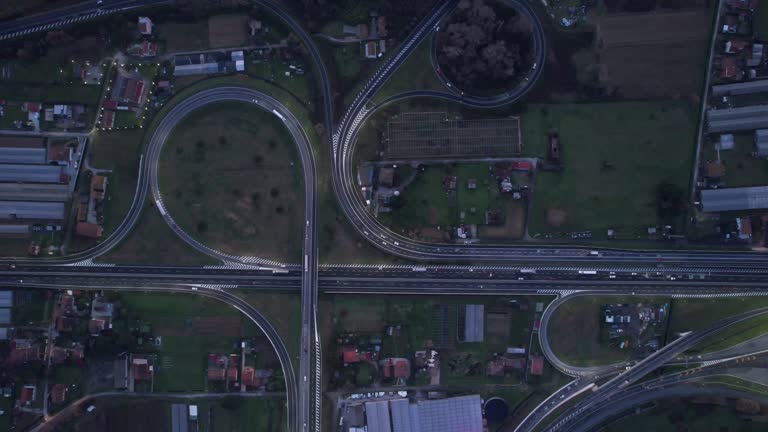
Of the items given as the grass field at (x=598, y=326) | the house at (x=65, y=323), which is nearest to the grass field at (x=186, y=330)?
the house at (x=65, y=323)

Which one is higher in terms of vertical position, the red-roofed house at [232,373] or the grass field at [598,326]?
the grass field at [598,326]

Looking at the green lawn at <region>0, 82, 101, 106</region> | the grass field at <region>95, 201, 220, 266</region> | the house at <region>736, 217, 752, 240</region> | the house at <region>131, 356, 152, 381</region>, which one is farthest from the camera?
the green lawn at <region>0, 82, 101, 106</region>

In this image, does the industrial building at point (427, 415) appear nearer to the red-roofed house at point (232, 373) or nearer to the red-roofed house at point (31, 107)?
the red-roofed house at point (232, 373)

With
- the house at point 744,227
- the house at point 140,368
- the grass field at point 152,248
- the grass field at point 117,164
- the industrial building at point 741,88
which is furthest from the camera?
the grass field at point 117,164

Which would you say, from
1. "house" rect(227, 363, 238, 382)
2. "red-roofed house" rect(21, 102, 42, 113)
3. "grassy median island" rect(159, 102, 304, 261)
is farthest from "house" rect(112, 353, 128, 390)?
"red-roofed house" rect(21, 102, 42, 113)

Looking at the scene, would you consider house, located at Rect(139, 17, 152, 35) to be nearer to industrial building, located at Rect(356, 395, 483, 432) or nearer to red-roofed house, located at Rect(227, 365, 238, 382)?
red-roofed house, located at Rect(227, 365, 238, 382)

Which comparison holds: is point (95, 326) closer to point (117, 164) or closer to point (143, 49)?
point (117, 164)

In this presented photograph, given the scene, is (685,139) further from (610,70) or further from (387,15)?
(387,15)
